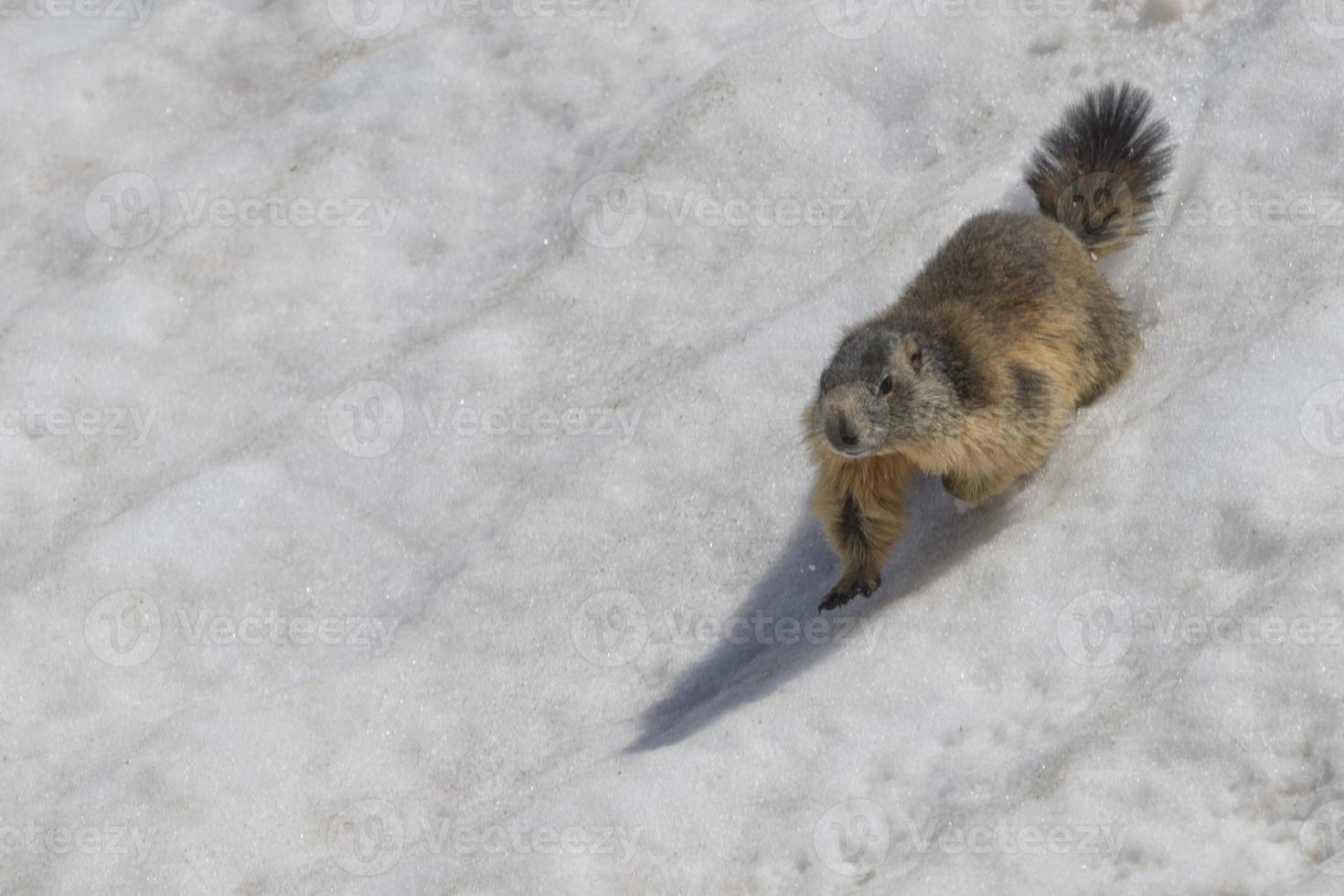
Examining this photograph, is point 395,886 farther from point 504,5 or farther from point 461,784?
point 504,5

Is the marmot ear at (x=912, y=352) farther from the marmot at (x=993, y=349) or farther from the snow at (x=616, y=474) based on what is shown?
the snow at (x=616, y=474)

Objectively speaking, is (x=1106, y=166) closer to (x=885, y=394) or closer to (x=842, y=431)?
(x=885, y=394)

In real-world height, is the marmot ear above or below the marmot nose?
above

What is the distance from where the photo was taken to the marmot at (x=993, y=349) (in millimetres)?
6074

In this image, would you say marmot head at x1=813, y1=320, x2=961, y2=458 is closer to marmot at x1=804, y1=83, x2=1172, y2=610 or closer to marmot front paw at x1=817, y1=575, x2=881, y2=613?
marmot at x1=804, y1=83, x2=1172, y2=610

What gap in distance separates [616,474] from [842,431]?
6.00ft

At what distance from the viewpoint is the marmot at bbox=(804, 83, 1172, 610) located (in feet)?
19.9

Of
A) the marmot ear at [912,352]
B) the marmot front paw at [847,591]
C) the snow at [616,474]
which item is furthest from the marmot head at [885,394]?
the snow at [616,474]

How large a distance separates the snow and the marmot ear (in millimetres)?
1070

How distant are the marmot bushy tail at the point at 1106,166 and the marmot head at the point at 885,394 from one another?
1469 mm

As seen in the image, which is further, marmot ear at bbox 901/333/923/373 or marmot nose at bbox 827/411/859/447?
marmot ear at bbox 901/333/923/373

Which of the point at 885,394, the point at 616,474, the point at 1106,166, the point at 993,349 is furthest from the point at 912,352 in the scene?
the point at 616,474

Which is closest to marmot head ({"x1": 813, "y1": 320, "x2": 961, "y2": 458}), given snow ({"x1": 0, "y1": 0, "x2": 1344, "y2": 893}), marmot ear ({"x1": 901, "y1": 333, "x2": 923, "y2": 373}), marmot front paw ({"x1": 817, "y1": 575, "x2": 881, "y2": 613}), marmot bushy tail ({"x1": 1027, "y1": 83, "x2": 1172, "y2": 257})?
marmot ear ({"x1": 901, "y1": 333, "x2": 923, "y2": 373})

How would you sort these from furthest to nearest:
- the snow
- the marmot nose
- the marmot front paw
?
the marmot front paw
the snow
the marmot nose
